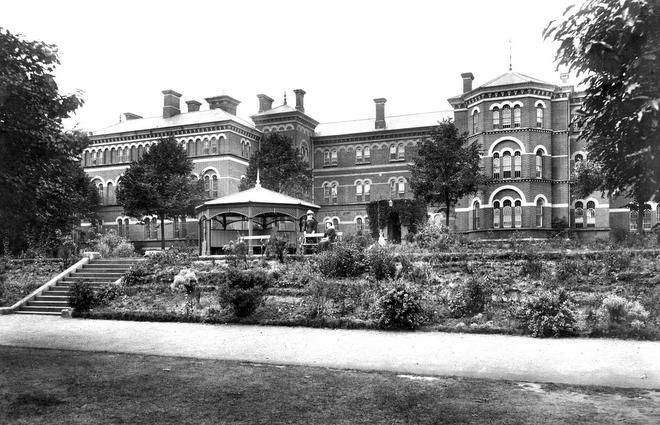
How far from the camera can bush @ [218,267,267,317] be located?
1477 cm

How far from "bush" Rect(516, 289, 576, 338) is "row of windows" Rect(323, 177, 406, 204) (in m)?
42.8

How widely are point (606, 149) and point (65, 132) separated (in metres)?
9.73

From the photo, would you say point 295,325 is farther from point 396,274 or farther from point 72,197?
point 72,197

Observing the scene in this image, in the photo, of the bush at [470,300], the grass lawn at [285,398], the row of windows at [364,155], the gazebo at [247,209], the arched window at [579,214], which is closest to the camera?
the grass lawn at [285,398]

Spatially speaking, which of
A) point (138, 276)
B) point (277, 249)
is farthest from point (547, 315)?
point (138, 276)

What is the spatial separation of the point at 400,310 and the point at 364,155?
44.7m

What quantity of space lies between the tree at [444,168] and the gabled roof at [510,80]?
1017 cm

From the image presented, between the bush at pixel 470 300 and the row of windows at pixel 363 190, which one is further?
the row of windows at pixel 363 190

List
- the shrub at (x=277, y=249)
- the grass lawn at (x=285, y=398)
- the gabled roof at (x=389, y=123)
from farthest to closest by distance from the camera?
the gabled roof at (x=389, y=123) < the shrub at (x=277, y=249) < the grass lawn at (x=285, y=398)

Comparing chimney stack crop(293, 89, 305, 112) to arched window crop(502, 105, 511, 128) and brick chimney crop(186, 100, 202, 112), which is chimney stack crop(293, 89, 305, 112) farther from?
arched window crop(502, 105, 511, 128)

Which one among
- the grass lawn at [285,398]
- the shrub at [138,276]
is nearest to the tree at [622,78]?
the grass lawn at [285,398]

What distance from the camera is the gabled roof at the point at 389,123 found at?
184ft

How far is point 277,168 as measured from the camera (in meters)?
45.2

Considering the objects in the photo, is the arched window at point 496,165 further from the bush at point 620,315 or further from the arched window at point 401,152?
the bush at point 620,315
